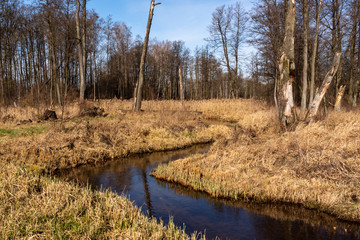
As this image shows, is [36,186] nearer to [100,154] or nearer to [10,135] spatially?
[100,154]

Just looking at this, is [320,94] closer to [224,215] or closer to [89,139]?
[224,215]

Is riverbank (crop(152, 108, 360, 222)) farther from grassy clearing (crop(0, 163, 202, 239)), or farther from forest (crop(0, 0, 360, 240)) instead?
grassy clearing (crop(0, 163, 202, 239))

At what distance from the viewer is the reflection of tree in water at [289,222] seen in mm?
4508

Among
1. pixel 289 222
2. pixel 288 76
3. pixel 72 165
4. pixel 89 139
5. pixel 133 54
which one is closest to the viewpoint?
pixel 289 222

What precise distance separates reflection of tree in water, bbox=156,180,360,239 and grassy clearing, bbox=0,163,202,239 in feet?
5.42

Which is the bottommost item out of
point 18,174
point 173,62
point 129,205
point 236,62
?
point 129,205

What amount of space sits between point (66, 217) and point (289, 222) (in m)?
4.12

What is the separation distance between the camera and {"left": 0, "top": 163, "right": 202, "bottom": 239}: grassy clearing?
350cm

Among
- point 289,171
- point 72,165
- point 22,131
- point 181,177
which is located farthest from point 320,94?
point 22,131

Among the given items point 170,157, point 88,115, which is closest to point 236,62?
point 88,115

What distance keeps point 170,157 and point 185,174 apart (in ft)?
9.66

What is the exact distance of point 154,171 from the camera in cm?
808

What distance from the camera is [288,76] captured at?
33.2 ft

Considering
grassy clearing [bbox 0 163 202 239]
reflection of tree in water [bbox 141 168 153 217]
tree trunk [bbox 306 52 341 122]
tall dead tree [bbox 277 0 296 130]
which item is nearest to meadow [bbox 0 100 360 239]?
grassy clearing [bbox 0 163 202 239]
